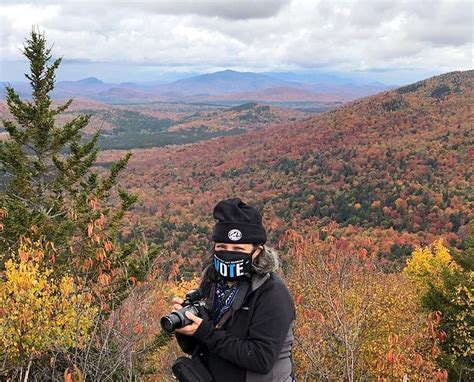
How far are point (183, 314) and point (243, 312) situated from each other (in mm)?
399

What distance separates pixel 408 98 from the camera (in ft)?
459

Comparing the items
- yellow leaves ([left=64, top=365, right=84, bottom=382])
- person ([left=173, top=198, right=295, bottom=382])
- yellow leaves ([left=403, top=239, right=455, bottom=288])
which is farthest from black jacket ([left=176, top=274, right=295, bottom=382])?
yellow leaves ([left=403, top=239, right=455, bottom=288])

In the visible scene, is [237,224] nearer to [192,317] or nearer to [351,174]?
[192,317]

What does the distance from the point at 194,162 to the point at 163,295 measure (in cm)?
14401

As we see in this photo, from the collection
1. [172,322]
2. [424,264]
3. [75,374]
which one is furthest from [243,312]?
[424,264]

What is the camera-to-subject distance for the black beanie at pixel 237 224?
294cm

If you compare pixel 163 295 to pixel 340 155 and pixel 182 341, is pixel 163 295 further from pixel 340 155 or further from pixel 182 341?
pixel 340 155

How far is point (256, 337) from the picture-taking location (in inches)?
108

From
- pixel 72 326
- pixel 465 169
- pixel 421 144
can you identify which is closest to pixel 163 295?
pixel 72 326

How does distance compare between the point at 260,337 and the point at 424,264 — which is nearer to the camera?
the point at 260,337

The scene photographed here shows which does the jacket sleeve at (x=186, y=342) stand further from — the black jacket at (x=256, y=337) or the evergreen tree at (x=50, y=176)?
the evergreen tree at (x=50, y=176)

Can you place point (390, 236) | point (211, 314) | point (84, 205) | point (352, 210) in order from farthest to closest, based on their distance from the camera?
1. point (352, 210)
2. point (390, 236)
3. point (84, 205)
4. point (211, 314)

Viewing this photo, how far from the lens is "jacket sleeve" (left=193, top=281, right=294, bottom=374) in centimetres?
274

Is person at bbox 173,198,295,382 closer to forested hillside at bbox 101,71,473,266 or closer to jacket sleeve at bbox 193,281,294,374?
jacket sleeve at bbox 193,281,294,374
